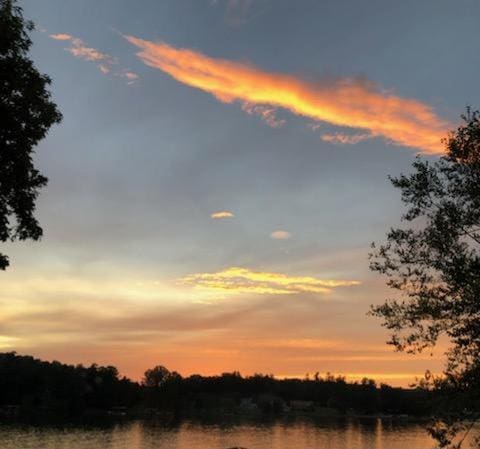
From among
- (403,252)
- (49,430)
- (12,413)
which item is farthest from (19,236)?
(12,413)

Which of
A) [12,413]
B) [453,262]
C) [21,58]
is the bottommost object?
[12,413]

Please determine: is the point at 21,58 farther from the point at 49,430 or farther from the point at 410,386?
the point at 49,430

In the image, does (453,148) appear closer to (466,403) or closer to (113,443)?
(466,403)

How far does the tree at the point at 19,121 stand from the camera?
12.9m

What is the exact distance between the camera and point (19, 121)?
13.3m

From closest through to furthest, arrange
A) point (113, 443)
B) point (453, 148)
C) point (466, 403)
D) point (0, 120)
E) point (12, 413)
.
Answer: point (0, 120) → point (466, 403) → point (453, 148) → point (113, 443) → point (12, 413)

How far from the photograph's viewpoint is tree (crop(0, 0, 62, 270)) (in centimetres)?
1291

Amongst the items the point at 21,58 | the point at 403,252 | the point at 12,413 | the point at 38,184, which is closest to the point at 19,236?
the point at 38,184

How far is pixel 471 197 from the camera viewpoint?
14383 mm

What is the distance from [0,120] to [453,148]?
36.0 ft

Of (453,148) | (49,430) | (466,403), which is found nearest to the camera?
(466,403)

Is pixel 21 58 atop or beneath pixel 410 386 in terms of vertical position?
atop

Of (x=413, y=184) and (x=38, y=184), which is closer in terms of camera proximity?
(x=38, y=184)

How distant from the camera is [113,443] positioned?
101 meters
